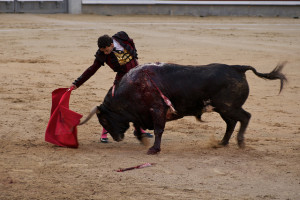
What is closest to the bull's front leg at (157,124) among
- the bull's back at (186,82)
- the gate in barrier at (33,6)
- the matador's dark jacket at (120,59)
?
the bull's back at (186,82)

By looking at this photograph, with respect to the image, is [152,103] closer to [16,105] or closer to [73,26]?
[16,105]

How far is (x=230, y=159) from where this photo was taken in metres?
4.57

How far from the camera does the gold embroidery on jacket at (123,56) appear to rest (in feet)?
16.0

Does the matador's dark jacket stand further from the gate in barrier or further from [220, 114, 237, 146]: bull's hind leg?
the gate in barrier

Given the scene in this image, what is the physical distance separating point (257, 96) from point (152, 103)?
2827 millimetres

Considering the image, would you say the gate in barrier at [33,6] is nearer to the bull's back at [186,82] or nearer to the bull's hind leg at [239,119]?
the bull's back at [186,82]

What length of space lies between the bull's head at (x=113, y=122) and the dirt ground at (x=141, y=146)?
0.46 ft

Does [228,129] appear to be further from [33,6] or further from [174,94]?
[33,6]

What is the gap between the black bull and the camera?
4680 mm

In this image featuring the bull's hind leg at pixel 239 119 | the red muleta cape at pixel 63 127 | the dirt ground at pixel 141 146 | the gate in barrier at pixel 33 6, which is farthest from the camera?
the gate in barrier at pixel 33 6

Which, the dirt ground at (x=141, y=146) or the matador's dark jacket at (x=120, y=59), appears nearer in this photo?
the dirt ground at (x=141, y=146)

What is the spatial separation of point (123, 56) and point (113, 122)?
0.58 meters

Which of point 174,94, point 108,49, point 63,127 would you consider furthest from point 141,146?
point 108,49

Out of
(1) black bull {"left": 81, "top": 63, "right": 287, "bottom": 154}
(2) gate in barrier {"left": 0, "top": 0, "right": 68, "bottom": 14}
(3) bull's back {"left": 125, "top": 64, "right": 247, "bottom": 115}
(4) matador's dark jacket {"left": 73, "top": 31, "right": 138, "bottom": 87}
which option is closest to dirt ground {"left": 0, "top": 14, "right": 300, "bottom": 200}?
(1) black bull {"left": 81, "top": 63, "right": 287, "bottom": 154}
